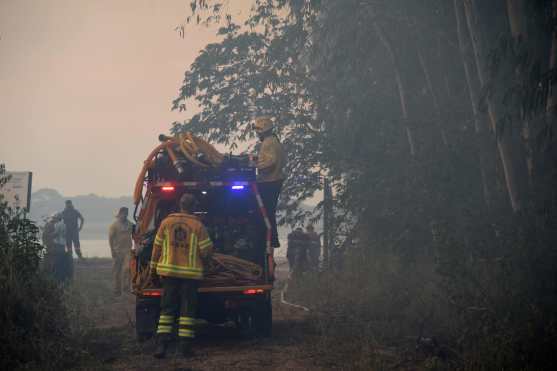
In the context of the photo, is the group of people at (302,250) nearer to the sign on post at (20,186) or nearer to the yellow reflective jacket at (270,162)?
the sign on post at (20,186)

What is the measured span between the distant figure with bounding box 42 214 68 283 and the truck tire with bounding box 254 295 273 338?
7804 millimetres

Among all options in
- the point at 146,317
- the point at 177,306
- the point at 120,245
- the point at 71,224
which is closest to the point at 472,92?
the point at 177,306

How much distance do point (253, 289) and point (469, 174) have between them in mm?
6971

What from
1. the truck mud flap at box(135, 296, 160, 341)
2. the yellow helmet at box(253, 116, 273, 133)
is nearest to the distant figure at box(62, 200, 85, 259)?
the yellow helmet at box(253, 116, 273, 133)

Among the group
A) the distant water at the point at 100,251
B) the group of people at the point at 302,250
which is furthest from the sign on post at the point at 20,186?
the distant water at the point at 100,251

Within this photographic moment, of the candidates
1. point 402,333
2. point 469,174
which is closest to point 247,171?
point 402,333

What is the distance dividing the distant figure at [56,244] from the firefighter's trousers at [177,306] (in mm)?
8156

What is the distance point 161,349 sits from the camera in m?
8.47

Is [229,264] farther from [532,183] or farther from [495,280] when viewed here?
[532,183]

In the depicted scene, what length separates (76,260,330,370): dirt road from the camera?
797 centimetres

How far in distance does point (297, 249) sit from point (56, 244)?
742 cm

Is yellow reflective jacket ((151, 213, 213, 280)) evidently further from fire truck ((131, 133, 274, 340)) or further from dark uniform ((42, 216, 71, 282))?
dark uniform ((42, 216, 71, 282))

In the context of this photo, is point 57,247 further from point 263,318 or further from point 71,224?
point 263,318

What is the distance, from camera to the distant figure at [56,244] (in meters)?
16.1
